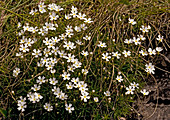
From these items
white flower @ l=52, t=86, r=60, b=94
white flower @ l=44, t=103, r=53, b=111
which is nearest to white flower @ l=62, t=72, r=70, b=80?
white flower @ l=52, t=86, r=60, b=94

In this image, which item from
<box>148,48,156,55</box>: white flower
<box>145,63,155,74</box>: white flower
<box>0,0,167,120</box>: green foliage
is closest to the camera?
<box>0,0,167,120</box>: green foliage

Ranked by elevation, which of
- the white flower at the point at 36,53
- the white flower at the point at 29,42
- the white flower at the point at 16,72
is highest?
the white flower at the point at 29,42

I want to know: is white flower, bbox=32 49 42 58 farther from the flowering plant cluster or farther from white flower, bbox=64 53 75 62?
white flower, bbox=64 53 75 62

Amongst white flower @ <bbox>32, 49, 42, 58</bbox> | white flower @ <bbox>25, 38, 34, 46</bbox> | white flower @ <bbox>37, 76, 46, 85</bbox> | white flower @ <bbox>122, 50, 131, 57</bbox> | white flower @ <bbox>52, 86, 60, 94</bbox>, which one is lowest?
white flower @ <bbox>52, 86, 60, 94</bbox>

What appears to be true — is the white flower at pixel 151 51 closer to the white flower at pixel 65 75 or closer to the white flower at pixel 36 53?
the white flower at pixel 65 75

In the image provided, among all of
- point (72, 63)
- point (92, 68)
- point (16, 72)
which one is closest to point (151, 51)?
point (92, 68)

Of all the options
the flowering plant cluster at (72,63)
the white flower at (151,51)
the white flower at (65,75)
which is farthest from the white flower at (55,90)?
the white flower at (151,51)

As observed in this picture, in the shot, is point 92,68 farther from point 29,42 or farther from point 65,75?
point 29,42

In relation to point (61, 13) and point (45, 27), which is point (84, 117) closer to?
point (45, 27)
